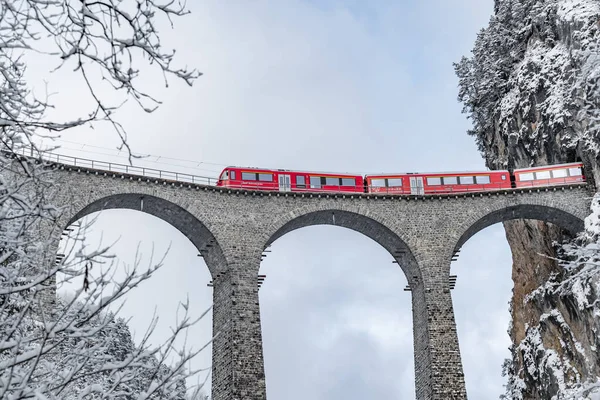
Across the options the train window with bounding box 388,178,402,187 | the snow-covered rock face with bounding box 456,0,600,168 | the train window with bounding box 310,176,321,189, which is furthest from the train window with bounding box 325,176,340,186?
the snow-covered rock face with bounding box 456,0,600,168

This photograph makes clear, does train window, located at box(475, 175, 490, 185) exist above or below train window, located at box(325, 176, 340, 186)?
above

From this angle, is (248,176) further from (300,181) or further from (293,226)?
(293,226)

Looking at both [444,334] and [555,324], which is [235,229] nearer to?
[444,334]

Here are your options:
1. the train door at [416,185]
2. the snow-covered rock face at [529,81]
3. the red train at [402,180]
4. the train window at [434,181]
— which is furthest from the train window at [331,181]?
the snow-covered rock face at [529,81]

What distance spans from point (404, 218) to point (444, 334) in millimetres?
5957

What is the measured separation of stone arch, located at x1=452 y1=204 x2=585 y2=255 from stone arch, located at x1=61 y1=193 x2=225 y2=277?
1150cm

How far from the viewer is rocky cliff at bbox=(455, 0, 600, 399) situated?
34.4 meters

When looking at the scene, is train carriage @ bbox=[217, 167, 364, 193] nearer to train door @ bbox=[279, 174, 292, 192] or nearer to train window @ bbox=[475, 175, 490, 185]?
train door @ bbox=[279, 174, 292, 192]

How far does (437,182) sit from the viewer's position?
120ft

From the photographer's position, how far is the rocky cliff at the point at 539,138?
34375 mm

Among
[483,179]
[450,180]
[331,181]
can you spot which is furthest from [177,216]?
[483,179]

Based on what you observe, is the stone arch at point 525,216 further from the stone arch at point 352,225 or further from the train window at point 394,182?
the train window at point 394,182

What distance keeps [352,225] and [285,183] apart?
399 centimetres

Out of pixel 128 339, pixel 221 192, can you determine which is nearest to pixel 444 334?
pixel 221 192
